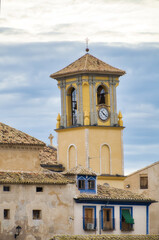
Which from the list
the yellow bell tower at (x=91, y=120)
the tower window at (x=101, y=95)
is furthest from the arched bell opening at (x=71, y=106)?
the tower window at (x=101, y=95)

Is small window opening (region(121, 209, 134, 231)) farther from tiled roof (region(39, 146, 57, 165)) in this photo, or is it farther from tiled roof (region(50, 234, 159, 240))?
tiled roof (region(39, 146, 57, 165))

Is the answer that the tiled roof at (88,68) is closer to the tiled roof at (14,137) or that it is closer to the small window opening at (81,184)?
the tiled roof at (14,137)

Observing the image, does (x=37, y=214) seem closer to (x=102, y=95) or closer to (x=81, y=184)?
(x=81, y=184)

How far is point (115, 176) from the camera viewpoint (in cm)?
8806

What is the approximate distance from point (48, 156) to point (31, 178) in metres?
22.2

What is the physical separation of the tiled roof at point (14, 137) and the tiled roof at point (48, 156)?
53.6 ft

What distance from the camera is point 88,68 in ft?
289

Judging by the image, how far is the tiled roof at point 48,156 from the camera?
88.3 metres

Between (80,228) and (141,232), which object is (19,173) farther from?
(141,232)

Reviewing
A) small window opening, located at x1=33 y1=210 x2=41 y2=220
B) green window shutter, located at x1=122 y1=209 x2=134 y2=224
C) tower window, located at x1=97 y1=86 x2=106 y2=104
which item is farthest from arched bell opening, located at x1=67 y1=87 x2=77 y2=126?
small window opening, located at x1=33 y1=210 x2=41 y2=220

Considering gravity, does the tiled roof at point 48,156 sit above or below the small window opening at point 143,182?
above

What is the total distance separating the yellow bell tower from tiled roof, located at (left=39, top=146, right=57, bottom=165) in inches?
26.5

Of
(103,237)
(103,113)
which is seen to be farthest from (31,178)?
(103,113)

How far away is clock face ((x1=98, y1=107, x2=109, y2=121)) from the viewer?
89438 millimetres
